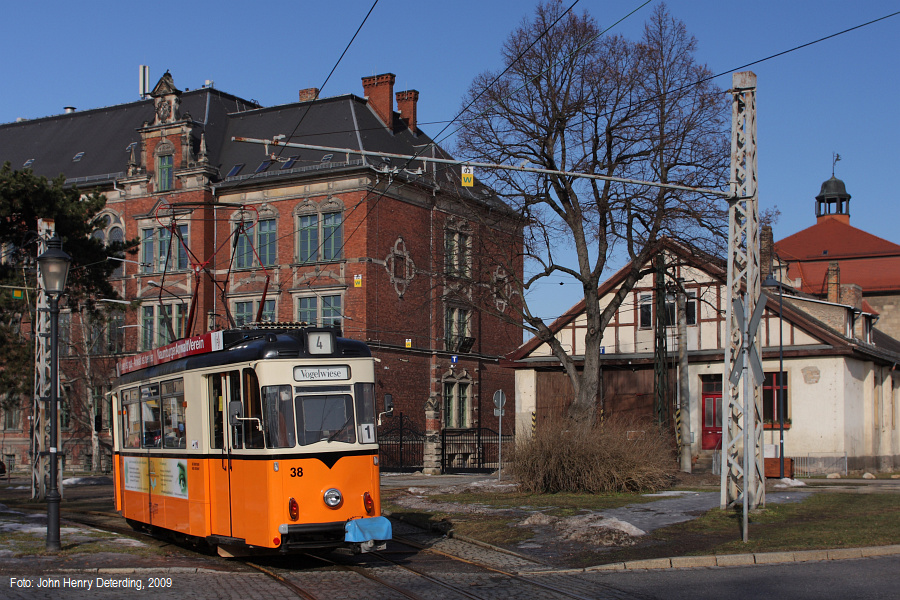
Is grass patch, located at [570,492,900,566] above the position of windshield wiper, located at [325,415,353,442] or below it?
below

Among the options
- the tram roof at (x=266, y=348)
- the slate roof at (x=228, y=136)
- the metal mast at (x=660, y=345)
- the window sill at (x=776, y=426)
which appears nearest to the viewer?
the tram roof at (x=266, y=348)

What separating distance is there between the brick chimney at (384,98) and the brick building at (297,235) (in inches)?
2.8

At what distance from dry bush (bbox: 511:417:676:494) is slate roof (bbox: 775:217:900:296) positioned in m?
46.8

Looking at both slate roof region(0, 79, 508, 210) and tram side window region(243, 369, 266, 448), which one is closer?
tram side window region(243, 369, 266, 448)

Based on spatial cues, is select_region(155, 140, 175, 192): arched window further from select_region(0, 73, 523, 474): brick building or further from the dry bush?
the dry bush

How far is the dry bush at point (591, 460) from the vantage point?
72.9ft

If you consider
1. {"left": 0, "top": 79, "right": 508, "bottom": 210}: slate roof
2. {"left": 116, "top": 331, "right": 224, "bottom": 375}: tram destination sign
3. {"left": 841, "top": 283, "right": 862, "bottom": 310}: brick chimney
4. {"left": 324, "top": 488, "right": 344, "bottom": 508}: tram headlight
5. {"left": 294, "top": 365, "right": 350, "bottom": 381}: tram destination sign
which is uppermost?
{"left": 0, "top": 79, "right": 508, "bottom": 210}: slate roof

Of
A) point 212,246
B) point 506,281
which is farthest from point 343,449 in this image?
point 212,246

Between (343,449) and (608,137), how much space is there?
19.0 metres

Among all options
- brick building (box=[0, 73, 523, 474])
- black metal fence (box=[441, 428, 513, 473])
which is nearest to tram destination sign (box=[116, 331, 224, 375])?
black metal fence (box=[441, 428, 513, 473])

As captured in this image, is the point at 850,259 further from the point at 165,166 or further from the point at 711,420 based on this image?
the point at 165,166

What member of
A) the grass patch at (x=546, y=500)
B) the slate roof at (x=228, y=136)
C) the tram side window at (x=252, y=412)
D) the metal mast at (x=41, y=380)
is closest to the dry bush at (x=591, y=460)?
the grass patch at (x=546, y=500)

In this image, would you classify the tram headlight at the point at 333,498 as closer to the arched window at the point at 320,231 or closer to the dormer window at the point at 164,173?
the arched window at the point at 320,231

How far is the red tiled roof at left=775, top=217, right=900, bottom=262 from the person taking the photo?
75000 mm
